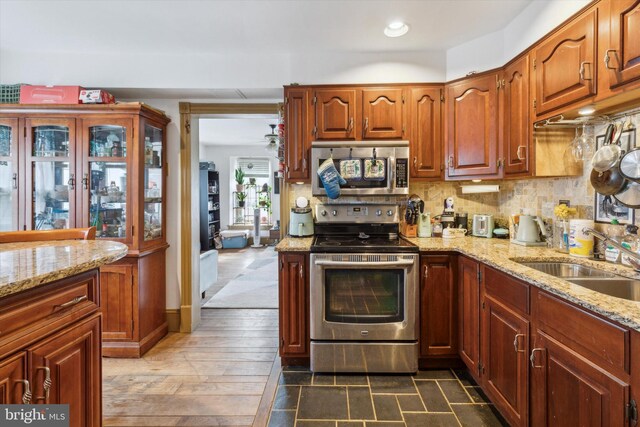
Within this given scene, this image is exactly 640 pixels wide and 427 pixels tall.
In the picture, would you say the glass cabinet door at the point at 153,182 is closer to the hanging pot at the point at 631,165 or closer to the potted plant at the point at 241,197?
the hanging pot at the point at 631,165

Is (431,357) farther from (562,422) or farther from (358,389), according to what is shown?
(562,422)

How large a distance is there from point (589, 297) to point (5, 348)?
1.87 m

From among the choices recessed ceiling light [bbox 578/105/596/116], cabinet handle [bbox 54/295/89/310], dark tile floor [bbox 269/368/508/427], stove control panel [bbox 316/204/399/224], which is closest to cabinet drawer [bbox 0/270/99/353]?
cabinet handle [bbox 54/295/89/310]

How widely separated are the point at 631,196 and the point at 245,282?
4235 millimetres

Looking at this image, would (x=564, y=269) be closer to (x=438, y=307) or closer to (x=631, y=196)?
(x=631, y=196)

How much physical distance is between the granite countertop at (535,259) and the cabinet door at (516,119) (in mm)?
530

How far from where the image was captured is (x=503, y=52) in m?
2.38

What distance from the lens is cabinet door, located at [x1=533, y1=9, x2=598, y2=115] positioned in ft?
5.13

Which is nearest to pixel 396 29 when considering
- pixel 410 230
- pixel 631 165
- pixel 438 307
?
pixel 410 230

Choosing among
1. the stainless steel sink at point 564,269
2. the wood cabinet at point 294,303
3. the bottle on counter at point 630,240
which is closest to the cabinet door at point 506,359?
the stainless steel sink at point 564,269

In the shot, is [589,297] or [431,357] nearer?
[589,297]

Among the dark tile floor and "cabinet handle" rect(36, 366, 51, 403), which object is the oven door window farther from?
"cabinet handle" rect(36, 366, 51, 403)

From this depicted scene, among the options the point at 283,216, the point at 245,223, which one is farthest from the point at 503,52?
the point at 245,223

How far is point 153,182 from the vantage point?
2885 millimetres
